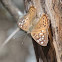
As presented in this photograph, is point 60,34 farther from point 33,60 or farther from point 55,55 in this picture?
point 33,60

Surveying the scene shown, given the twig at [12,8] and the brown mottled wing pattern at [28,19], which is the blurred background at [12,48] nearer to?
the twig at [12,8]

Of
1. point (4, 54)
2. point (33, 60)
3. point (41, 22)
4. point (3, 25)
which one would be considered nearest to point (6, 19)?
point (3, 25)

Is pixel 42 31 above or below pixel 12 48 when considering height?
above

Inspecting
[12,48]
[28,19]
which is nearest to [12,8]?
[28,19]

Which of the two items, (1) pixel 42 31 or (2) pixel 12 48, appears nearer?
(1) pixel 42 31

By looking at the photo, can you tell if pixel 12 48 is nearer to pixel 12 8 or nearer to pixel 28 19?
pixel 12 8

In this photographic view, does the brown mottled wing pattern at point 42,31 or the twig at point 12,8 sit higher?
the twig at point 12,8

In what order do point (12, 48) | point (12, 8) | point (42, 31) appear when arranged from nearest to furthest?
1. point (42, 31)
2. point (12, 8)
3. point (12, 48)

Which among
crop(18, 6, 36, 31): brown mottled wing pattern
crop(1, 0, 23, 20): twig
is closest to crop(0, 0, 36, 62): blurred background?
crop(1, 0, 23, 20): twig

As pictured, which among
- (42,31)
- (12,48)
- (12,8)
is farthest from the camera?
(12,48)

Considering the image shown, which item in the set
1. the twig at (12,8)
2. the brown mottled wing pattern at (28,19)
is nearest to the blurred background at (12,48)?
the twig at (12,8)
